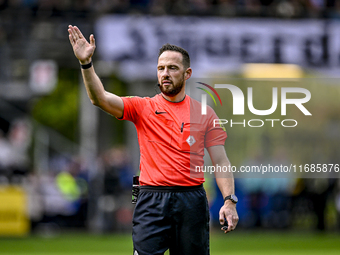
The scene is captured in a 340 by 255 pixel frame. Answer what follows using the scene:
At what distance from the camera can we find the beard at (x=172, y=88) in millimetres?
5523

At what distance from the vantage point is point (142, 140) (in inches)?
221

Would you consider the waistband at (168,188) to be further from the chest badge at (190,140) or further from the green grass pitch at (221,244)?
the green grass pitch at (221,244)

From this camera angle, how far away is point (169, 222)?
17.8 ft

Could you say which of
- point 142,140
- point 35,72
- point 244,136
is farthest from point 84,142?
point 142,140

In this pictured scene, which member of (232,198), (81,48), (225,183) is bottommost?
(232,198)

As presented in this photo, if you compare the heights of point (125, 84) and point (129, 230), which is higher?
point (125, 84)

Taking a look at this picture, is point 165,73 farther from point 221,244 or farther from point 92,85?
point 221,244

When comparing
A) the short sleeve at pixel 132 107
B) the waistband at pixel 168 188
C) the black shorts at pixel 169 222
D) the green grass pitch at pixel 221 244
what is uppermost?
the short sleeve at pixel 132 107

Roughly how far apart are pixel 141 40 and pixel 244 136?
12.6ft

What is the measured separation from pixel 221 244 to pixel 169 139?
30.6 ft

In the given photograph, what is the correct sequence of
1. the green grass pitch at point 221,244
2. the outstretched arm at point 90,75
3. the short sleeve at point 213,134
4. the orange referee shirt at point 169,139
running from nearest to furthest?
the outstretched arm at point 90,75
the orange referee shirt at point 169,139
the short sleeve at point 213,134
the green grass pitch at point 221,244

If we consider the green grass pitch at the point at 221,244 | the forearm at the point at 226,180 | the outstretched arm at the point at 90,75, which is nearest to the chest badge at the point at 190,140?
the forearm at the point at 226,180

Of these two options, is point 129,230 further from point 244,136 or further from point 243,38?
point 243,38

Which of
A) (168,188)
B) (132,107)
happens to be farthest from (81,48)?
(168,188)
